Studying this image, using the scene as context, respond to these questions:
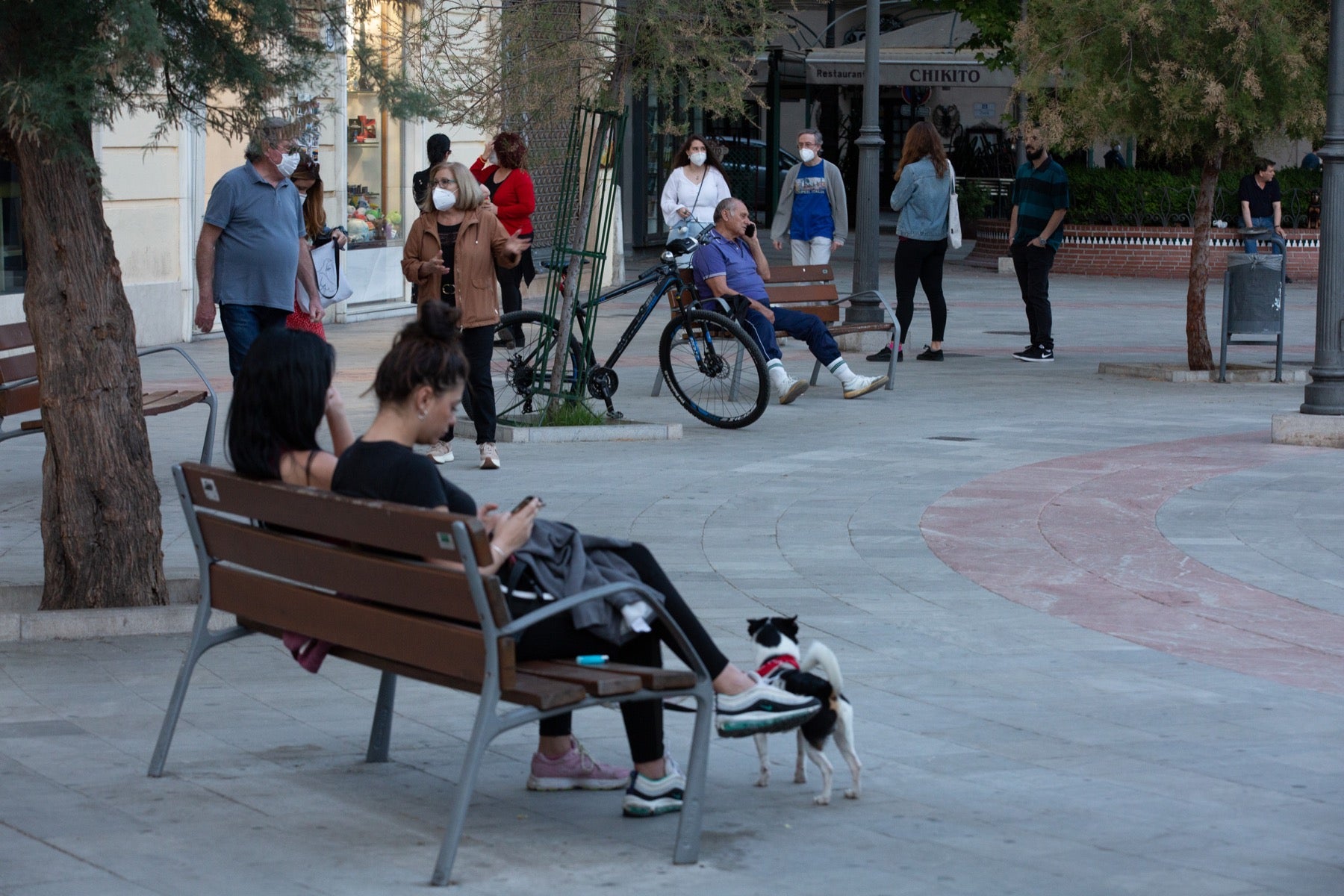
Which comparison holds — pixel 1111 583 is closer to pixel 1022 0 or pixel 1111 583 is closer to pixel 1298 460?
pixel 1298 460

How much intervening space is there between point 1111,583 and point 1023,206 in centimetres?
888

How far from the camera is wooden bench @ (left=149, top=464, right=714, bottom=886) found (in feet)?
13.4

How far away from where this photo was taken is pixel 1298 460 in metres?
10.5

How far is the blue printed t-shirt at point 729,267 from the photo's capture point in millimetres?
12305

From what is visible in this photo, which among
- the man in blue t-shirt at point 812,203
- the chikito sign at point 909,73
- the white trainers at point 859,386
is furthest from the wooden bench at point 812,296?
the chikito sign at point 909,73

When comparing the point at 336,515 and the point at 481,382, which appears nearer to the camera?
the point at 336,515

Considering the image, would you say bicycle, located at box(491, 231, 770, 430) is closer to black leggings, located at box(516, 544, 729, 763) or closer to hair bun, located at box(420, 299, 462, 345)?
hair bun, located at box(420, 299, 462, 345)

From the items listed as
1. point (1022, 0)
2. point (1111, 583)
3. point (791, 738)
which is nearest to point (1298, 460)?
point (1111, 583)

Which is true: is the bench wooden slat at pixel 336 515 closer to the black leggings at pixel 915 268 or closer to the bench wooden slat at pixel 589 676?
the bench wooden slat at pixel 589 676

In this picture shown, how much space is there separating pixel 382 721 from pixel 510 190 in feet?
34.6

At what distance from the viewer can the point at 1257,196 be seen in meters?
22.7

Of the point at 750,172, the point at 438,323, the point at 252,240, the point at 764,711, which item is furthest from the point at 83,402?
the point at 750,172

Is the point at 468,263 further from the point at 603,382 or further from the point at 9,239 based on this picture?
the point at 9,239

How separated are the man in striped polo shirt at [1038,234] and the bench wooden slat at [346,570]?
1156cm
